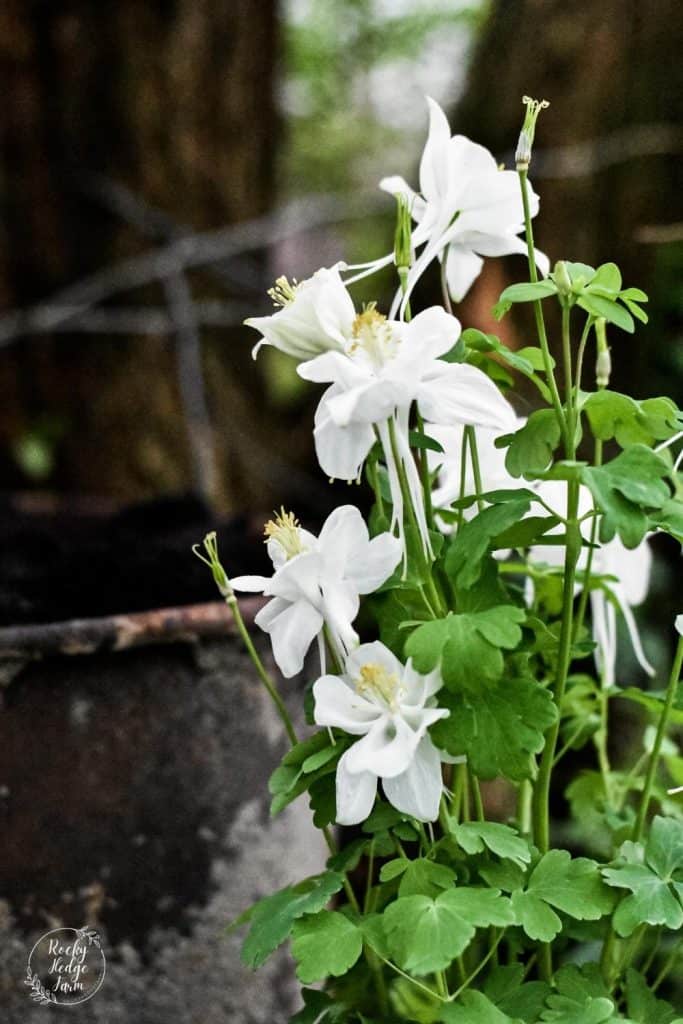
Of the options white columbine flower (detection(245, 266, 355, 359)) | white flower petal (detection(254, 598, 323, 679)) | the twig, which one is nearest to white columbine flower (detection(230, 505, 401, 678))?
white flower petal (detection(254, 598, 323, 679))

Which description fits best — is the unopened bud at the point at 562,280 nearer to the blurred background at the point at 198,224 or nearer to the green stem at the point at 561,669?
the green stem at the point at 561,669

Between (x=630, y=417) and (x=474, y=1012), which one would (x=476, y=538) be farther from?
(x=474, y=1012)

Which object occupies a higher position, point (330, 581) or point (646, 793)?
point (330, 581)

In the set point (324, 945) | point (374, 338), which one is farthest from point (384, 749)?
point (374, 338)

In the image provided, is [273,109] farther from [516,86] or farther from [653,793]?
[653,793]

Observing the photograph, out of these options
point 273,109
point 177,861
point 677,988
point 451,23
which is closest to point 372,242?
point 273,109

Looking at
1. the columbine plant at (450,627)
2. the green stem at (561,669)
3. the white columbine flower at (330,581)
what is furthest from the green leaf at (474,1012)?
the white columbine flower at (330,581)

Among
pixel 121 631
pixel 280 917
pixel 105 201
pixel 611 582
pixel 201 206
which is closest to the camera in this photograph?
pixel 280 917
